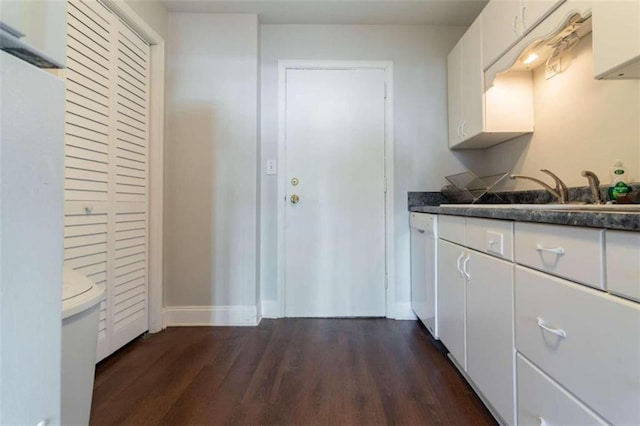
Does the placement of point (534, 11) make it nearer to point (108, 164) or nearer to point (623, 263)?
point (623, 263)

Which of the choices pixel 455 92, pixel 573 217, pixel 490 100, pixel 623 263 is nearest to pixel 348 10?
pixel 455 92

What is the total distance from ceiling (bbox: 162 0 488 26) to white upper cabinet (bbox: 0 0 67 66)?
1949 mm

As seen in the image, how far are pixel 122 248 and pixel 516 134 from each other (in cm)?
253

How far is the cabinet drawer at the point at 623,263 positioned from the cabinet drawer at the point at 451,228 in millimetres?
715

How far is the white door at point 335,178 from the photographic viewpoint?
2268 mm

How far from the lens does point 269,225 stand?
2.28m

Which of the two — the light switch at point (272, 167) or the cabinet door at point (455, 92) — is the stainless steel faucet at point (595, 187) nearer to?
the cabinet door at point (455, 92)

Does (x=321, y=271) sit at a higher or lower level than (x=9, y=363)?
lower

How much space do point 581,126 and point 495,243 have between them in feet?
2.95

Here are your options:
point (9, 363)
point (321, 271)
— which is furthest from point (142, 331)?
point (9, 363)

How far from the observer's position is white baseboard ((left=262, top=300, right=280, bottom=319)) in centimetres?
224

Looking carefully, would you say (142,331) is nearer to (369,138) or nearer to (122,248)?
(122,248)

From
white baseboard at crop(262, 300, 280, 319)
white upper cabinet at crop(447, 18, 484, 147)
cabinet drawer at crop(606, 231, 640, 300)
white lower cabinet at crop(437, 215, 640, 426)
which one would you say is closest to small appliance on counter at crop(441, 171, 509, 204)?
white upper cabinet at crop(447, 18, 484, 147)

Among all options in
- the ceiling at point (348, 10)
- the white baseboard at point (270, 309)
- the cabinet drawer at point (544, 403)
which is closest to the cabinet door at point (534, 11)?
the ceiling at point (348, 10)
